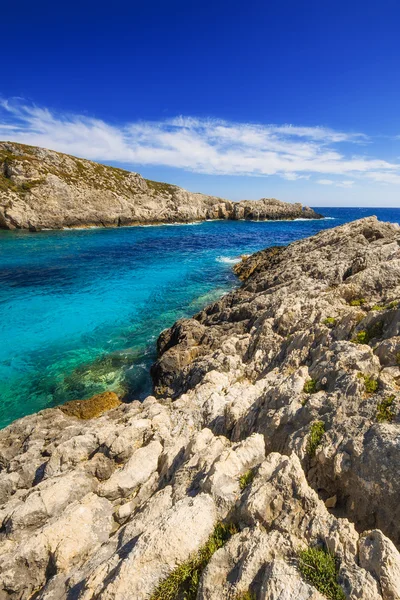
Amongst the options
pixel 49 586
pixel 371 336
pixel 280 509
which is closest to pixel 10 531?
pixel 49 586

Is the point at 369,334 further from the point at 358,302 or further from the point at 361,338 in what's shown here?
the point at 358,302

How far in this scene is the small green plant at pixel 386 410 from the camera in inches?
286

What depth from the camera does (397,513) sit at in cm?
591

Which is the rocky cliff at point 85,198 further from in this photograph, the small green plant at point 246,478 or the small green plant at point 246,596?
the small green plant at point 246,596

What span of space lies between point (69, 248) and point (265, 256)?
45620 millimetres

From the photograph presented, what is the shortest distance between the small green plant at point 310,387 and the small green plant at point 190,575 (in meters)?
4.93

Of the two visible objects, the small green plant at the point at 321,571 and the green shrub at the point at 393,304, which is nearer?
the small green plant at the point at 321,571

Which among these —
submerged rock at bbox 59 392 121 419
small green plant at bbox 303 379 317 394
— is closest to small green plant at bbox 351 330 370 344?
small green plant at bbox 303 379 317 394

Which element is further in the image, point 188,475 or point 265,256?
point 265,256

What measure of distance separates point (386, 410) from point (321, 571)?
12.8ft

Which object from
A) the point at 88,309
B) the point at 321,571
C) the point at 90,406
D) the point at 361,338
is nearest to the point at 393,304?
the point at 361,338

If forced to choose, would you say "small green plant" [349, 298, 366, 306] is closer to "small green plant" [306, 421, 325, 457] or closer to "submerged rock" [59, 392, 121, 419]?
"small green plant" [306, 421, 325, 457]

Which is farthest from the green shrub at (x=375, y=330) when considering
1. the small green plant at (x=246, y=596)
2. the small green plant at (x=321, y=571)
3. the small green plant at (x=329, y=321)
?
the small green plant at (x=246, y=596)

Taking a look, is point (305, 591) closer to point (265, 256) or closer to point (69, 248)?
point (265, 256)
